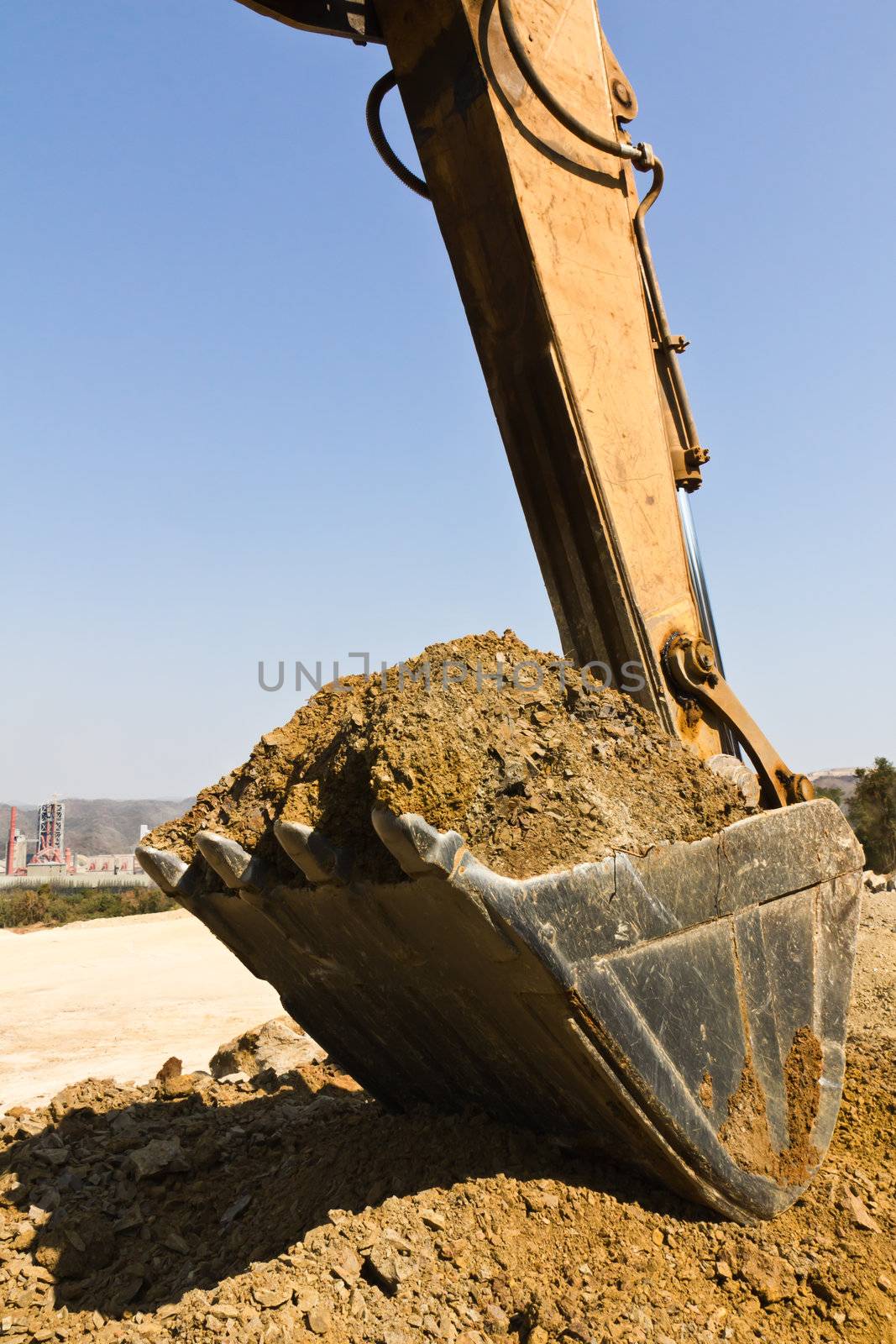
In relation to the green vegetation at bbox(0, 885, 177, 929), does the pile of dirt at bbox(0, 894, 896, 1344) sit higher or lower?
higher

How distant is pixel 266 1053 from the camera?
531 cm

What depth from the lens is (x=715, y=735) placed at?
3461 millimetres

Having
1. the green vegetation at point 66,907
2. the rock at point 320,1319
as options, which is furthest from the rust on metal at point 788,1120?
the green vegetation at point 66,907

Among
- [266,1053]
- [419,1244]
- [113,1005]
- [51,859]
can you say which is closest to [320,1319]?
[419,1244]

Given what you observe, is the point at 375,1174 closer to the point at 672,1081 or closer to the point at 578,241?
the point at 672,1081

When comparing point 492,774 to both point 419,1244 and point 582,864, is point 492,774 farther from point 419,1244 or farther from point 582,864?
point 419,1244

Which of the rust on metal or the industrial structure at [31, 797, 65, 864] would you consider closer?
the rust on metal

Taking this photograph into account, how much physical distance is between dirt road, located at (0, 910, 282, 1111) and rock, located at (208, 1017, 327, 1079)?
1.17 metres

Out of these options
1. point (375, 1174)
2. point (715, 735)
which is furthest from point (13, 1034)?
point (715, 735)

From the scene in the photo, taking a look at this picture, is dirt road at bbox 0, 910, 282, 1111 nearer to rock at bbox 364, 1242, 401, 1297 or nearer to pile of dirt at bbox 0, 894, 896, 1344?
pile of dirt at bbox 0, 894, 896, 1344

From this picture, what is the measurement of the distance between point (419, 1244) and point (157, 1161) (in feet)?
4.23

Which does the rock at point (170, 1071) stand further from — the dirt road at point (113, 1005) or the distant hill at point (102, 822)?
the distant hill at point (102, 822)

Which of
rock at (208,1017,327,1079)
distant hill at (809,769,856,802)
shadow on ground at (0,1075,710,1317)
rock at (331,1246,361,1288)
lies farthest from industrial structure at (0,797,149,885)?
distant hill at (809,769,856,802)

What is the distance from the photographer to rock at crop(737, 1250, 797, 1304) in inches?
93.0
